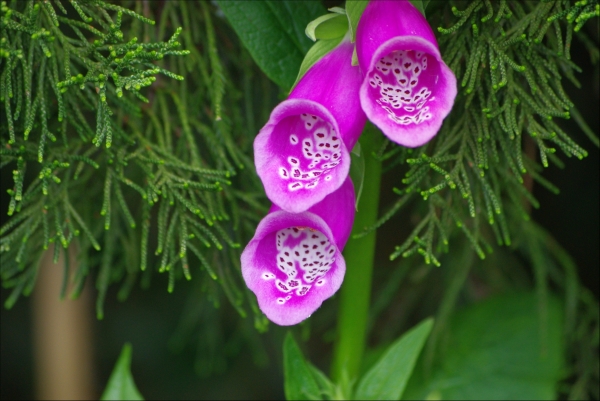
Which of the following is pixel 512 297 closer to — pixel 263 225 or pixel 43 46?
pixel 263 225

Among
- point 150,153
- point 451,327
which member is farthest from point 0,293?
point 451,327

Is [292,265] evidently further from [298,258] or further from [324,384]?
[324,384]

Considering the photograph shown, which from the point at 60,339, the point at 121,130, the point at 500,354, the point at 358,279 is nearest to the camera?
the point at 121,130

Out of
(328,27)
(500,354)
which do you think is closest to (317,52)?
(328,27)

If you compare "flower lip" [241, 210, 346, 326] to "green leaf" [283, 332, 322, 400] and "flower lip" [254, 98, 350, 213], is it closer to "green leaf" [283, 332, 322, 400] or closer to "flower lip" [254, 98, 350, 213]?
"flower lip" [254, 98, 350, 213]

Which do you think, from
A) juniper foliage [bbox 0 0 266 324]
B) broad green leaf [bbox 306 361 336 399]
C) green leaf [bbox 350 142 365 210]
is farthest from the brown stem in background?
green leaf [bbox 350 142 365 210]

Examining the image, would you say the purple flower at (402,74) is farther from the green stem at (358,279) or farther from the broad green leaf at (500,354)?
the broad green leaf at (500,354)

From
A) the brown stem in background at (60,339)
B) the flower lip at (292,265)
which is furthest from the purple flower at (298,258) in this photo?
the brown stem in background at (60,339)
